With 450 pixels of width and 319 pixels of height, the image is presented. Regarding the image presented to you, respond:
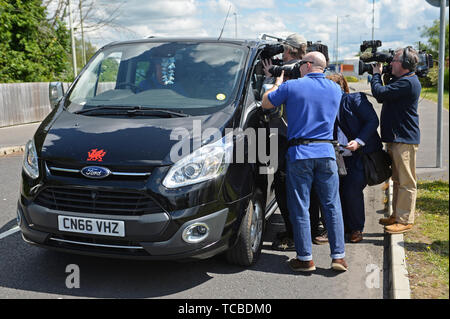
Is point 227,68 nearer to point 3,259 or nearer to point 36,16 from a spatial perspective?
point 3,259

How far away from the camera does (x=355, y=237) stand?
5.20 metres

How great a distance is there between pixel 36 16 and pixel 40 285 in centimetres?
1691

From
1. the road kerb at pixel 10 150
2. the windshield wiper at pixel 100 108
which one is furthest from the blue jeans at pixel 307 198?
the road kerb at pixel 10 150

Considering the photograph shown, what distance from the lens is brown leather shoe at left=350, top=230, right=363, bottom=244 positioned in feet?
17.1

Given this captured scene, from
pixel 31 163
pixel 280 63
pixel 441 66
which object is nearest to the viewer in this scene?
pixel 31 163

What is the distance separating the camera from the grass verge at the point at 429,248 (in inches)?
156

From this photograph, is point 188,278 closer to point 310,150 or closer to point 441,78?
point 310,150

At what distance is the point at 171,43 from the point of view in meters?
5.14

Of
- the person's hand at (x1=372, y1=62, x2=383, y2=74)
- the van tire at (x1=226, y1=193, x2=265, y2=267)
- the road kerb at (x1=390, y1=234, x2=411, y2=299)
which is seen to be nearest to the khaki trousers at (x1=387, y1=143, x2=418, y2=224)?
the road kerb at (x1=390, y1=234, x2=411, y2=299)

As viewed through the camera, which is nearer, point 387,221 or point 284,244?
point 284,244

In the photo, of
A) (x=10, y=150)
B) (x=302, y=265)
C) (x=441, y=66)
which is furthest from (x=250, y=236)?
(x=10, y=150)

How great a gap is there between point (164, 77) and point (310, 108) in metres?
1.48

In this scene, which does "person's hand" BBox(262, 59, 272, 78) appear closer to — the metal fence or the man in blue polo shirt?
the man in blue polo shirt

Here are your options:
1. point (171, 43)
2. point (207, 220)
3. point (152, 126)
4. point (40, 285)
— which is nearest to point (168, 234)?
point (207, 220)
